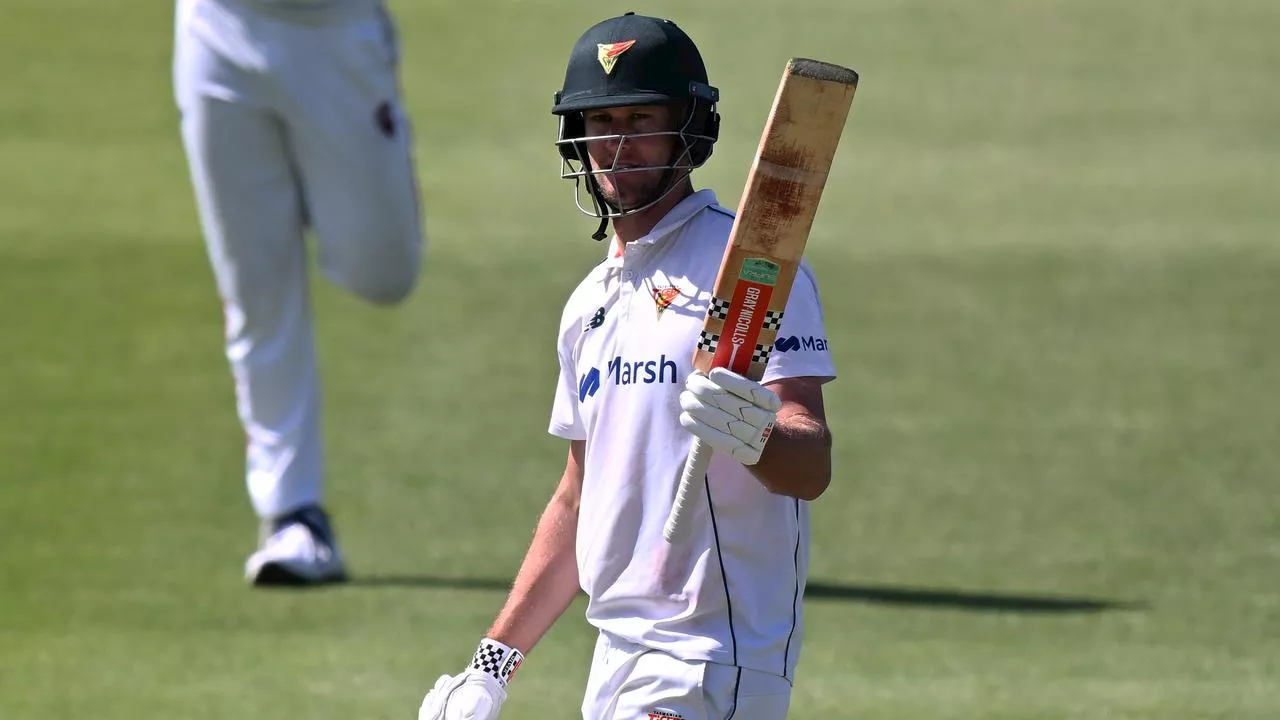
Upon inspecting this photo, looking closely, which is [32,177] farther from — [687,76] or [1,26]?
[687,76]

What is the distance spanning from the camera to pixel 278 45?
8.13 m

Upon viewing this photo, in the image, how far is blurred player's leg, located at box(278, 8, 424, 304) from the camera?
8195mm

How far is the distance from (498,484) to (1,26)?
1423 cm

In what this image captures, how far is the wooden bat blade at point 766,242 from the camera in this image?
411 centimetres

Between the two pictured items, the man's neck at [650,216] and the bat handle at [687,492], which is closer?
the bat handle at [687,492]

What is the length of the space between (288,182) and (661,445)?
441 centimetres

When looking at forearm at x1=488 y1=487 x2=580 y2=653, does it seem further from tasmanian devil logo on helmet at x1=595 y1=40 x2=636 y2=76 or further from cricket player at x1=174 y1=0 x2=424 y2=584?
cricket player at x1=174 y1=0 x2=424 y2=584

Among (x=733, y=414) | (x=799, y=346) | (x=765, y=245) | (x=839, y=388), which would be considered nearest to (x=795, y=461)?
(x=733, y=414)

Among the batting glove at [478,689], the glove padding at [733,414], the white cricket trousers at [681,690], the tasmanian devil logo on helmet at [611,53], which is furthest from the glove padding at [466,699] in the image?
the tasmanian devil logo on helmet at [611,53]

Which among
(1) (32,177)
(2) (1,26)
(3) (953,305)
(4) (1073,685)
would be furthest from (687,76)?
Result: (2) (1,26)

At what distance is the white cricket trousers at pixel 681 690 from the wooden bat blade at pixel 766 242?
0.61 metres

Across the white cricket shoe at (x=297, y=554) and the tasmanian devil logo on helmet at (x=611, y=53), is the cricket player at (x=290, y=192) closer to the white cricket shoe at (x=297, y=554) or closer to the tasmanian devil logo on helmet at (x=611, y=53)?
the white cricket shoe at (x=297, y=554)

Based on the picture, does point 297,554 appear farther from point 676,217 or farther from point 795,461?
point 795,461

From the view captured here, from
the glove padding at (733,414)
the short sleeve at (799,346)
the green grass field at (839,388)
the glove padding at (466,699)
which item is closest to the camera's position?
the glove padding at (733,414)
